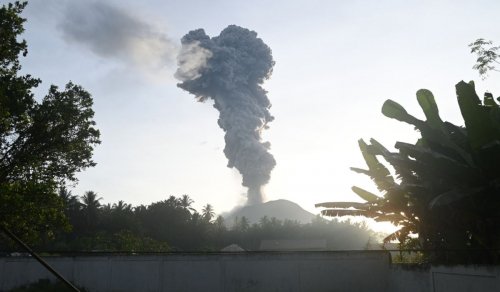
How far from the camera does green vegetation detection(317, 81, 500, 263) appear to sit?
10.5m

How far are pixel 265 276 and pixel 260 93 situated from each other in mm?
79777

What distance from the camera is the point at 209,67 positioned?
9212 centimetres

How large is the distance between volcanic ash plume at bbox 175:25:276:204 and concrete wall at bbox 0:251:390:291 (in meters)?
70.4

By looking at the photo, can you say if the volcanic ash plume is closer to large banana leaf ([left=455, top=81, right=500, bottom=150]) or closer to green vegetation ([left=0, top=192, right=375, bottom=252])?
green vegetation ([left=0, top=192, right=375, bottom=252])

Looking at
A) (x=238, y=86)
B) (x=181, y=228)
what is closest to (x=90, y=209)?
(x=181, y=228)

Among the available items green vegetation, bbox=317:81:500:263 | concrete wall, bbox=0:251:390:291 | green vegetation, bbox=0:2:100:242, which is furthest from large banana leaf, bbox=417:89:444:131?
green vegetation, bbox=0:2:100:242

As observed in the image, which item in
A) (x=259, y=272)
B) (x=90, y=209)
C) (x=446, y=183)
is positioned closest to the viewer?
(x=446, y=183)

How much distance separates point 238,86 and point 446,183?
82.2 meters

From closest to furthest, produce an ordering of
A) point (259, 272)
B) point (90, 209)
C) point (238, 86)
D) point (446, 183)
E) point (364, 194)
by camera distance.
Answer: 1. point (446, 183)
2. point (364, 194)
3. point (259, 272)
4. point (90, 209)
5. point (238, 86)

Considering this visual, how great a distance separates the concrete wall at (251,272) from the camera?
17.2 m

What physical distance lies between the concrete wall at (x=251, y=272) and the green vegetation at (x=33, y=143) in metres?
4.70

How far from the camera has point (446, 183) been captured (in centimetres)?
1203

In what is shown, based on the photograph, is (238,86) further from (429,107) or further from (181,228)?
(429,107)

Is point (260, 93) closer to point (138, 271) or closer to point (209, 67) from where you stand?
point (209, 67)
